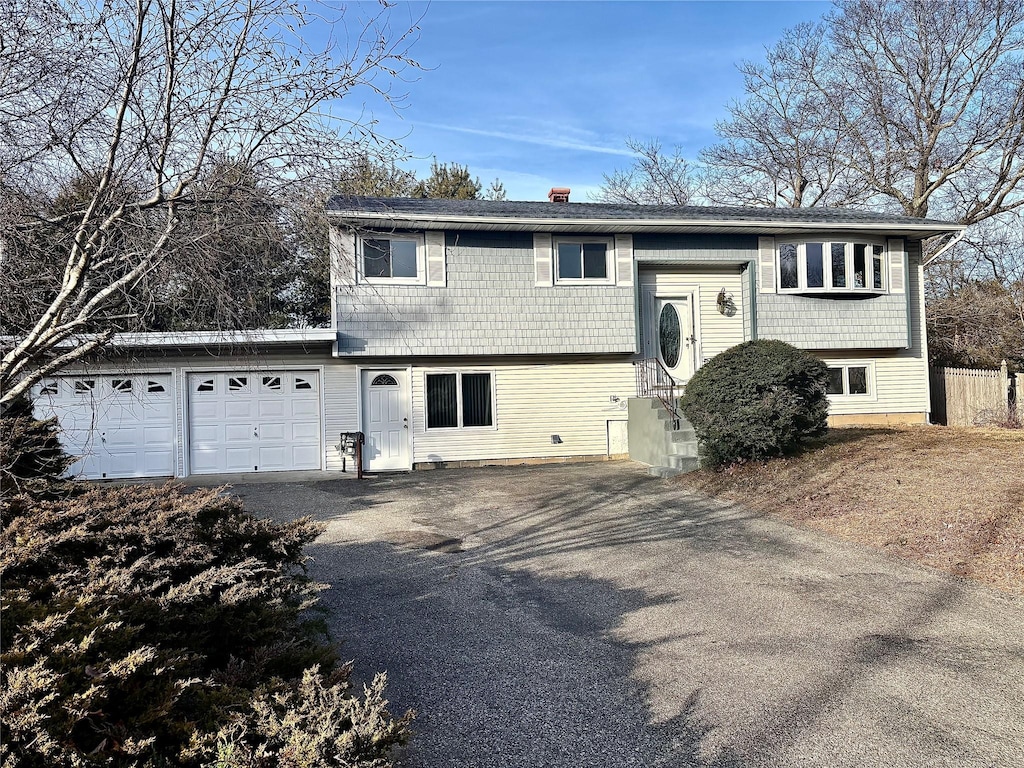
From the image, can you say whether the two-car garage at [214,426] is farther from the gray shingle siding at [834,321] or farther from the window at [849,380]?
the window at [849,380]

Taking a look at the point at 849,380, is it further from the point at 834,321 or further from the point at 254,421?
the point at 254,421

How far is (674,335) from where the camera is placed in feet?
51.7

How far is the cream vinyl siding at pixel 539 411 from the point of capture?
14492 mm

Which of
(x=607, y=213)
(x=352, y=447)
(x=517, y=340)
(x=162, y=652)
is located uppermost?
(x=607, y=213)

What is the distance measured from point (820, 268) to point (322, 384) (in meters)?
11.4

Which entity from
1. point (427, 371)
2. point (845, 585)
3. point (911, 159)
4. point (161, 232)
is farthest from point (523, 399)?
point (911, 159)

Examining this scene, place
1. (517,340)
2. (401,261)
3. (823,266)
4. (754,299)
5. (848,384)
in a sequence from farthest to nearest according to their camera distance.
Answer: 1. (848,384)
2. (823,266)
3. (754,299)
4. (517,340)
5. (401,261)

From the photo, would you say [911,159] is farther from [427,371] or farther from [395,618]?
[395,618]

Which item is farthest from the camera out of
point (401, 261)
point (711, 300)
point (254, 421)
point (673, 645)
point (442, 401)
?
point (711, 300)

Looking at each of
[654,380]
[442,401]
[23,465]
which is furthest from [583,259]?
[23,465]

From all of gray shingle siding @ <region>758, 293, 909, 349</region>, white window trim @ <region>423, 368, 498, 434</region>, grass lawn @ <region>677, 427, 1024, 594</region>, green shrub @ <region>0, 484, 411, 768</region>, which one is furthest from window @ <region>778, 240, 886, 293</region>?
green shrub @ <region>0, 484, 411, 768</region>

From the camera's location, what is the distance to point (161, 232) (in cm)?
398

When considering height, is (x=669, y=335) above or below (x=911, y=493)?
above

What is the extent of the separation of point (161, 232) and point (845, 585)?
576 cm
